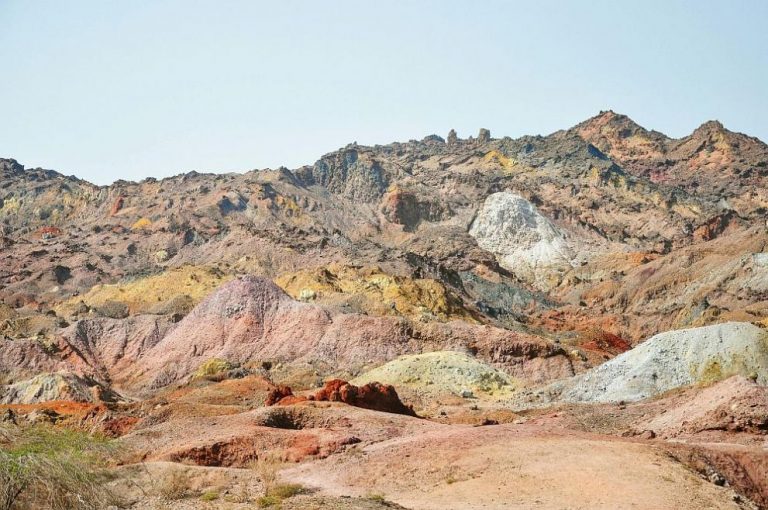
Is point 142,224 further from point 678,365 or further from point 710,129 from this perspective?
point 710,129

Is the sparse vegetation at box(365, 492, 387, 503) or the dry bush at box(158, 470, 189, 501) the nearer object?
the sparse vegetation at box(365, 492, 387, 503)

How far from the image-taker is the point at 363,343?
5459cm

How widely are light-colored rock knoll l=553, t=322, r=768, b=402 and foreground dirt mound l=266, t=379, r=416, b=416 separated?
28.8 ft

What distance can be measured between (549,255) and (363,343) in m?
60.7

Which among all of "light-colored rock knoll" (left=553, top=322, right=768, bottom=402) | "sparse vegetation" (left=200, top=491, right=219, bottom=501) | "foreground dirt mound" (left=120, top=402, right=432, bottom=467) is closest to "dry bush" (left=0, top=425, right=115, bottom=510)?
"sparse vegetation" (left=200, top=491, right=219, bottom=501)

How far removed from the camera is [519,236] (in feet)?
374

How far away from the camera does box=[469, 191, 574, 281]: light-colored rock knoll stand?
109 meters

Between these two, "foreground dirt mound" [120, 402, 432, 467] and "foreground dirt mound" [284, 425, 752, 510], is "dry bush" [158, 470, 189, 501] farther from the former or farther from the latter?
"foreground dirt mound" [120, 402, 432, 467]

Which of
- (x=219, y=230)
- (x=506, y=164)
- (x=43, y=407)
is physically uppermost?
(x=506, y=164)

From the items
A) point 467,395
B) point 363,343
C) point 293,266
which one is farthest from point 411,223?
point 467,395

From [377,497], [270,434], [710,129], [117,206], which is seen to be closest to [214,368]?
[270,434]

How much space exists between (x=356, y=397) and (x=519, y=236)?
83763mm

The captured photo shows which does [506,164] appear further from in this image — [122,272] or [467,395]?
[467,395]

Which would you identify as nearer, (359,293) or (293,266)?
(359,293)
